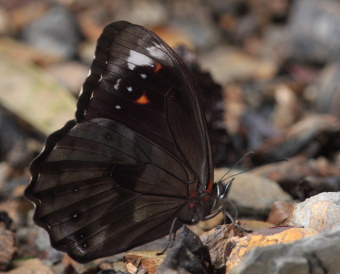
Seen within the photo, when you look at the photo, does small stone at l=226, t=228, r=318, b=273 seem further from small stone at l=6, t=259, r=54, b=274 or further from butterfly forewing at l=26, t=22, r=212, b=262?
small stone at l=6, t=259, r=54, b=274

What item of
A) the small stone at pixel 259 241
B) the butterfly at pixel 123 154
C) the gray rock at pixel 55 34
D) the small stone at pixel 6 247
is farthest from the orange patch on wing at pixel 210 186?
the gray rock at pixel 55 34

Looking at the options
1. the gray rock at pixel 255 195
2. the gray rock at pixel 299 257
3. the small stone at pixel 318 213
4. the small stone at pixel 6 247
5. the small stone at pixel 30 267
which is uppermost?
the gray rock at pixel 299 257

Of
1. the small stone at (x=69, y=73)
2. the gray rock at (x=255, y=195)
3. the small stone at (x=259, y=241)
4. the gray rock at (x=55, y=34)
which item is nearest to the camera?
the small stone at (x=259, y=241)

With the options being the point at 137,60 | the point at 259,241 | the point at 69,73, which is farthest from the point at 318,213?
the point at 69,73

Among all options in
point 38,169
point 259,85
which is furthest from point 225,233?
point 259,85

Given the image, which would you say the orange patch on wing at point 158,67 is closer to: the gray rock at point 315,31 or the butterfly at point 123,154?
the butterfly at point 123,154

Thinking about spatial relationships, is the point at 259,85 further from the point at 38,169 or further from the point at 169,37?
the point at 38,169

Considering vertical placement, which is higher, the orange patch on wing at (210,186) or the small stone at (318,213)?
the small stone at (318,213)

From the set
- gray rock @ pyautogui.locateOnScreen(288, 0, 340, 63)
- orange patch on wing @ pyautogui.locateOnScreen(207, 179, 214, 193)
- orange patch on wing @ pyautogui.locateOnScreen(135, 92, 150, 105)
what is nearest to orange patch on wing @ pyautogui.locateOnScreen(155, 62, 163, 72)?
orange patch on wing @ pyautogui.locateOnScreen(135, 92, 150, 105)
